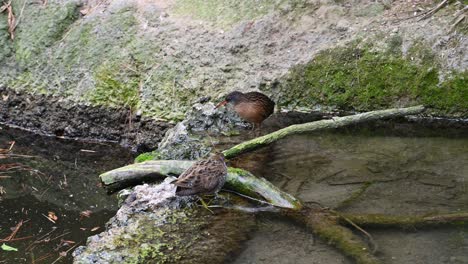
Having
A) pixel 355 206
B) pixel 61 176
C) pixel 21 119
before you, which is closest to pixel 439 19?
pixel 355 206

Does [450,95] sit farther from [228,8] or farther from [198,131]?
[228,8]

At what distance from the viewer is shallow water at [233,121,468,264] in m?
5.27

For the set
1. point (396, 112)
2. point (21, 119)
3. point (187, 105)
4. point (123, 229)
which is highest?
point (396, 112)

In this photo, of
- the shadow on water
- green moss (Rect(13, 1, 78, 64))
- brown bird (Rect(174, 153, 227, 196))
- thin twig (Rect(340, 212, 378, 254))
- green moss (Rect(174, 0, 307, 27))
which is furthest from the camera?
green moss (Rect(13, 1, 78, 64))

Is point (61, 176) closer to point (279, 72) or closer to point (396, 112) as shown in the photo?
point (279, 72)

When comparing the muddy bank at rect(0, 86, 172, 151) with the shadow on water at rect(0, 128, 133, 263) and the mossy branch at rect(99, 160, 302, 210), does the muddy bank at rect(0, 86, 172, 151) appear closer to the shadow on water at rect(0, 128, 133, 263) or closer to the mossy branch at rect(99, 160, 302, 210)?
the shadow on water at rect(0, 128, 133, 263)

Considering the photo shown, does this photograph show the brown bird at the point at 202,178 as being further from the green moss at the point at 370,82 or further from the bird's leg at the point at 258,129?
the green moss at the point at 370,82

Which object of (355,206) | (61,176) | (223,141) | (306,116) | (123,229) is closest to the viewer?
(123,229)

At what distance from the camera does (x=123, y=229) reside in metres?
5.50

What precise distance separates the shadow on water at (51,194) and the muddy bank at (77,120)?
197 millimetres

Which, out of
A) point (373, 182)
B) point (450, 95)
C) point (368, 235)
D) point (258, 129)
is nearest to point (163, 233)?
point (368, 235)

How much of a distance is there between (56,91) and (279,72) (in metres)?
3.48

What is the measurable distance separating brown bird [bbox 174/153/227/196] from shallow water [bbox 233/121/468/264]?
1.69ft

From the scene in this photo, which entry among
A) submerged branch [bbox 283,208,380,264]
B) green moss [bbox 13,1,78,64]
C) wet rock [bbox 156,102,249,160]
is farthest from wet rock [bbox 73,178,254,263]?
green moss [bbox 13,1,78,64]
